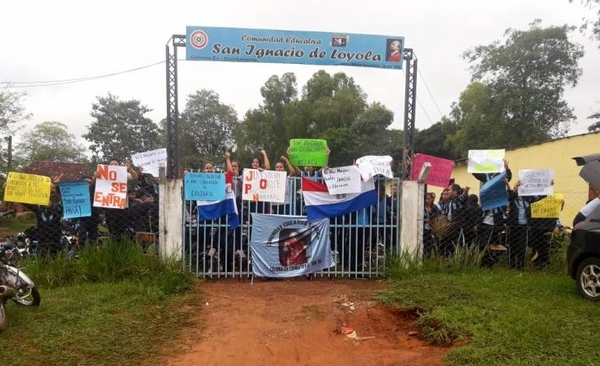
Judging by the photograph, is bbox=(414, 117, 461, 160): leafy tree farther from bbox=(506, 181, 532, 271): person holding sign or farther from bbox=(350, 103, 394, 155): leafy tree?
bbox=(506, 181, 532, 271): person holding sign

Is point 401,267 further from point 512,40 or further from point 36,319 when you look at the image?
point 512,40

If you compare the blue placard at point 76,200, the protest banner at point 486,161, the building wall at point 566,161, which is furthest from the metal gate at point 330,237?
the building wall at point 566,161

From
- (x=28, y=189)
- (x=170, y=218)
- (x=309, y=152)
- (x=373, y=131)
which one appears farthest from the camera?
(x=373, y=131)

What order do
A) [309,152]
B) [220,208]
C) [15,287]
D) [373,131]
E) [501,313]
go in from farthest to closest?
1. [373,131]
2. [309,152]
3. [220,208]
4. [15,287]
5. [501,313]

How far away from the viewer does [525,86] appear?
1049 inches

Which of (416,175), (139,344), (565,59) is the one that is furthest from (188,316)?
(565,59)

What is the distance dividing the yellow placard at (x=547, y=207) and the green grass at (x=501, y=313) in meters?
0.70

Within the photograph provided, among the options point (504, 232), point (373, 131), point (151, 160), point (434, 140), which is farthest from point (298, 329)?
point (434, 140)

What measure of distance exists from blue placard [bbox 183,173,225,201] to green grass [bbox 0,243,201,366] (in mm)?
1065

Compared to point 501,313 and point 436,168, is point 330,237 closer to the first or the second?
point 436,168

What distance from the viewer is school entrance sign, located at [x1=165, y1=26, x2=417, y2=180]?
7801 millimetres

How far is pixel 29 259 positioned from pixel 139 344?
3540 millimetres

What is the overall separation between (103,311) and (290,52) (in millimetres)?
4877

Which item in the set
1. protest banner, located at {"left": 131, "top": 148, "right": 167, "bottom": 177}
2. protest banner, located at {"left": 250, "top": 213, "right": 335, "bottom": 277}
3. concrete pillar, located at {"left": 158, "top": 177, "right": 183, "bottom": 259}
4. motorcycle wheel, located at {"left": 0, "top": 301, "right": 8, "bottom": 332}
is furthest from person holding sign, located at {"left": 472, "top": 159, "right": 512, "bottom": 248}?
motorcycle wheel, located at {"left": 0, "top": 301, "right": 8, "bottom": 332}
